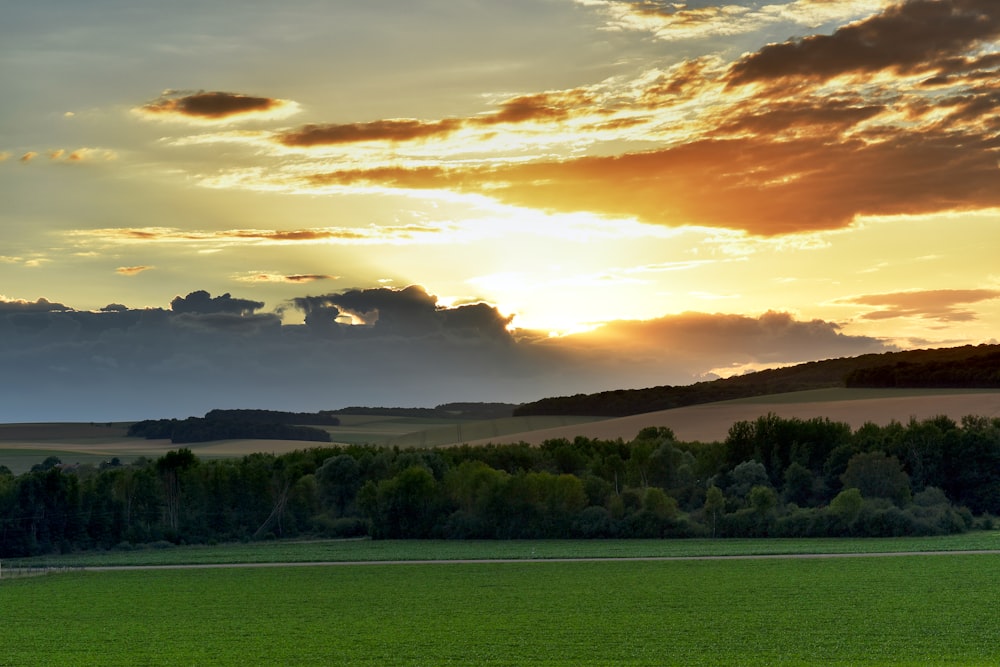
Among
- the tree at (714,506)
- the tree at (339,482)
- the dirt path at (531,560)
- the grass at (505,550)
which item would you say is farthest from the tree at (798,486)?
the tree at (339,482)

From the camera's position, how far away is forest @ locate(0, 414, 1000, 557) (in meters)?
92.8

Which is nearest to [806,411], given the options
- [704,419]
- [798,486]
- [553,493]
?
[704,419]

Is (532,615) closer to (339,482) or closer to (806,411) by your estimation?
(339,482)

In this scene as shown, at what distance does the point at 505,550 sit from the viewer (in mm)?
81750

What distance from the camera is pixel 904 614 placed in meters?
42.0

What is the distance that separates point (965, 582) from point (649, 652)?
941 inches

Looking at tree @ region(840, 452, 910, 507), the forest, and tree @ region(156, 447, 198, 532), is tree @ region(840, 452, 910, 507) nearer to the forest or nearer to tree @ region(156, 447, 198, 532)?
the forest

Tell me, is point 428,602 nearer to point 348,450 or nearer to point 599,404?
point 348,450

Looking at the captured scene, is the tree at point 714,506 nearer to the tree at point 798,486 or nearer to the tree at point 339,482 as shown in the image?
the tree at point 798,486

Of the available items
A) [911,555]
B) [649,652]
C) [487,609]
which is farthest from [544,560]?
[649,652]

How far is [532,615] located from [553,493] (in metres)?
50.7

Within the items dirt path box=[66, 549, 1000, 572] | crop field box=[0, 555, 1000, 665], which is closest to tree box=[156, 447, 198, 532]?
dirt path box=[66, 549, 1000, 572]

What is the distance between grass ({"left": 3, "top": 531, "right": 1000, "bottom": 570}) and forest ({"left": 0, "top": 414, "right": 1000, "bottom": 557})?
319 centimetres

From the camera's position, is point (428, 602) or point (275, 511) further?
point (275, 511)
